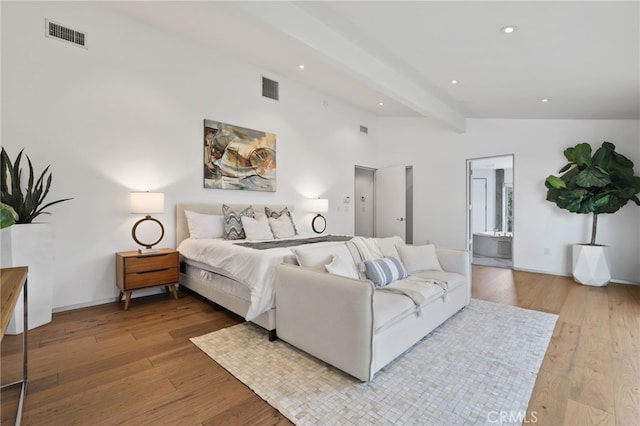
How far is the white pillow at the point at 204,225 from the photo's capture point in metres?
3.88

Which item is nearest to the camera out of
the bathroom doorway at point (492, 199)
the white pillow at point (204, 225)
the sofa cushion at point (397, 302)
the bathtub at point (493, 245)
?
the sofa cushion at point (397, 302)

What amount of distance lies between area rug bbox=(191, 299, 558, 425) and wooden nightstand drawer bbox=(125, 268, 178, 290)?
1227 millimetres

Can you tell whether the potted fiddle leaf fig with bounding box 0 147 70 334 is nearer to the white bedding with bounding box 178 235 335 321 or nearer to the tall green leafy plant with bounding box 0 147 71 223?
the tall green leafy plant with bounding box 0 147 71 223

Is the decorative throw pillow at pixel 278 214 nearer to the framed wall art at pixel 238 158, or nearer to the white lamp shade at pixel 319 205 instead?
the framed wall art at pixel 238 158

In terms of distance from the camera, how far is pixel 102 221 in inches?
137

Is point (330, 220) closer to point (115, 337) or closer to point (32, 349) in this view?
point (115, 337)

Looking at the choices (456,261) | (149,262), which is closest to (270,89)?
(149,262)

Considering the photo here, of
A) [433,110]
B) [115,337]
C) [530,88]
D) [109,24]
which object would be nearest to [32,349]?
[115,337]

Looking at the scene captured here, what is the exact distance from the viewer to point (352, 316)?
191 centimetres

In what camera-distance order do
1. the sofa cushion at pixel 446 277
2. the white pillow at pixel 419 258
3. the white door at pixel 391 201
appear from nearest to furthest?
1. the sofa cushion at pixel 446 277
2. the white pillow at pixel 419 258
3. the white door at pixel 391 201

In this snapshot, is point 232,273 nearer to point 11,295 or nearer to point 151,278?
point 151,278

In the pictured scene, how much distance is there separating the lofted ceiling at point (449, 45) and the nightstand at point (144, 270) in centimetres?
265

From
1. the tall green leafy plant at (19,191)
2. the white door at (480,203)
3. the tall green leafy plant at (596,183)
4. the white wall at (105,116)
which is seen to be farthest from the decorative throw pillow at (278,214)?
the white door at (480,203)

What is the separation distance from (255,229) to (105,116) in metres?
2.15
